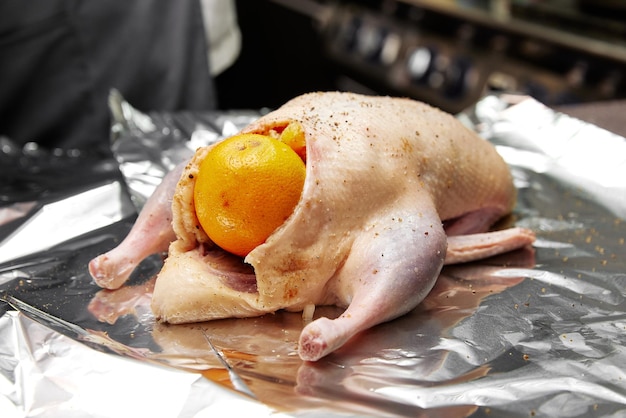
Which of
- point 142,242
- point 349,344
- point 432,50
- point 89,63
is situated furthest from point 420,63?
point 349,344

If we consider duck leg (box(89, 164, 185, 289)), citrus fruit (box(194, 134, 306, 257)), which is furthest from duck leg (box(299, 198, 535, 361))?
duck leg (box(89, 164, 185, 289))

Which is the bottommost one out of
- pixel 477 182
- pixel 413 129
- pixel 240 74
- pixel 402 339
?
pixel 240 74

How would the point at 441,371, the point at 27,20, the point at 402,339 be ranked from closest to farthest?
the point at 441,371 < the point at 402,339 < the point at 27,20

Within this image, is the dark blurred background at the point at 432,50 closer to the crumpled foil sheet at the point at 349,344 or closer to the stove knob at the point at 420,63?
the stove knob at the point at 420,63

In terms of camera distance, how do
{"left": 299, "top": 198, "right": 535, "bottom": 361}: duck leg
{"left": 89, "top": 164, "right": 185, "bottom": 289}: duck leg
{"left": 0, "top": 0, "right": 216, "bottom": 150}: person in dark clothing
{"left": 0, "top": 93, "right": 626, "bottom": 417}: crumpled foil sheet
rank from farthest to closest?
{"left": 0, "top": 0, "right": 216, "bottom": 150}: person in dark clothing
{"left": 89, "top": 164, "right": 185, "bottom": 289}: duck leg
{"left": 299, "top": 198, "right": 535, "bottom": 361}: duck leg
{"left": 0, "top": 93, "right": 626, "bottom": 417}: crumpled foil sheet

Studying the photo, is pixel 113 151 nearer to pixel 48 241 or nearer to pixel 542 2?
pixel 48 241

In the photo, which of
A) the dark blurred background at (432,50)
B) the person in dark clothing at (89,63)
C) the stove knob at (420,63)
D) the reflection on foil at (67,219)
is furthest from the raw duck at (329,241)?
the stove knob at (420,63)

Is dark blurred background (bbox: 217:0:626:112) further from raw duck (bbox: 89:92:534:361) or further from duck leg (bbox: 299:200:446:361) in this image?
duck leg (bbox: 299:200:446:361)

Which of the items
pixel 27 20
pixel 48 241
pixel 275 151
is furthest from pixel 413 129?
pixel 27 20
